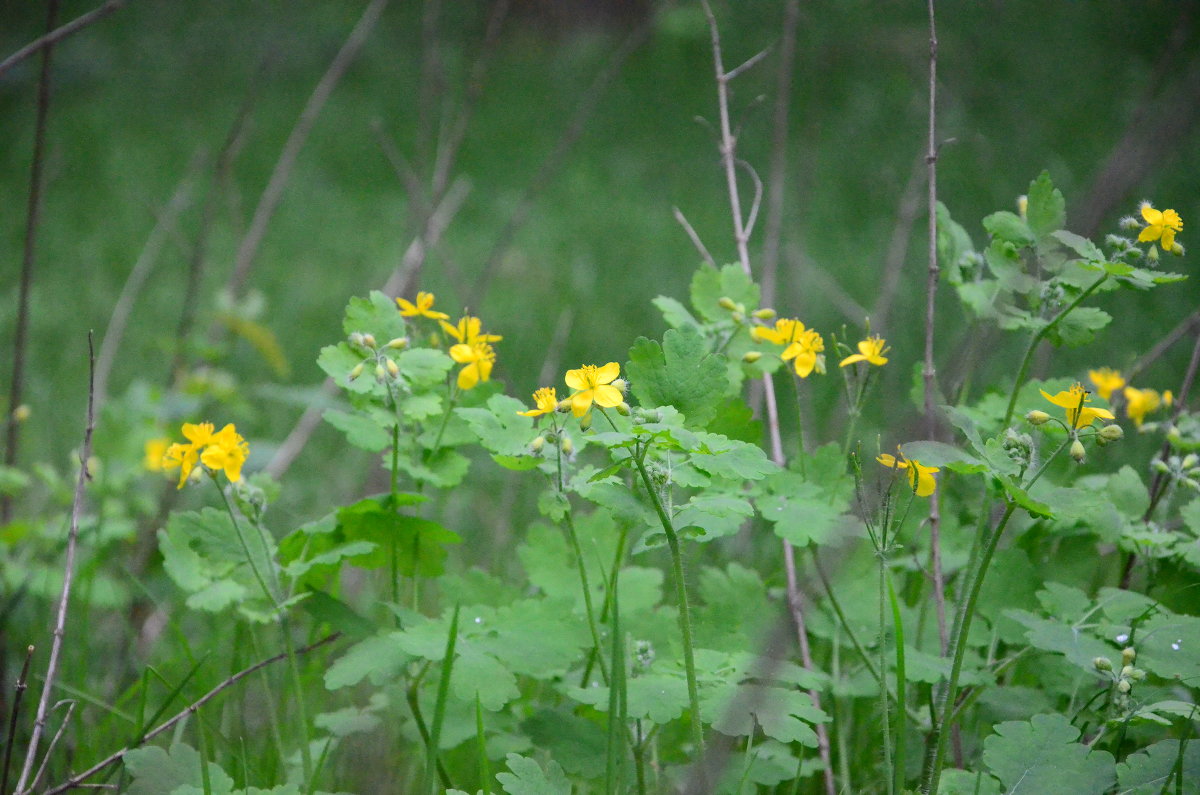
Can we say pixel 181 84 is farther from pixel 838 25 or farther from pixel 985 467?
pixel 985 467

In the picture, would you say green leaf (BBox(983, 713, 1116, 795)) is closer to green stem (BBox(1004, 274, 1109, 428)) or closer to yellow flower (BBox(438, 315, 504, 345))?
green stem (BBox(1004, 274, 1109, 428))

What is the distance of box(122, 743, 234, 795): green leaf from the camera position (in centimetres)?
119

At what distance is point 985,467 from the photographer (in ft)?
3.51

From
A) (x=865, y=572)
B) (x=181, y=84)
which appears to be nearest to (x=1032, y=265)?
(x=865, y=572)

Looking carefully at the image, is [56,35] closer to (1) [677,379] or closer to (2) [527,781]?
(1) [677,379]

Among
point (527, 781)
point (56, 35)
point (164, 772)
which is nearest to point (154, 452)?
point (56, 35)

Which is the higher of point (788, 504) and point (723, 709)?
point (788, 504)

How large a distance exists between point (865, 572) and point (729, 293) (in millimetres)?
475

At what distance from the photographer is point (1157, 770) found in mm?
1159

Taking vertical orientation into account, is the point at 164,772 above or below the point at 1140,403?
below

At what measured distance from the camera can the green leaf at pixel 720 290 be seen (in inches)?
55.9

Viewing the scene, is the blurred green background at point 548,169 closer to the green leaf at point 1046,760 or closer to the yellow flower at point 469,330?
the yellow flower at point 469,330

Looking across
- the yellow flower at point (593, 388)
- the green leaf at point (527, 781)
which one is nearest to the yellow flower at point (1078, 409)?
the yellow flower at point (593, 388)

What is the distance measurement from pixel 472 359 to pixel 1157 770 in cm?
93
